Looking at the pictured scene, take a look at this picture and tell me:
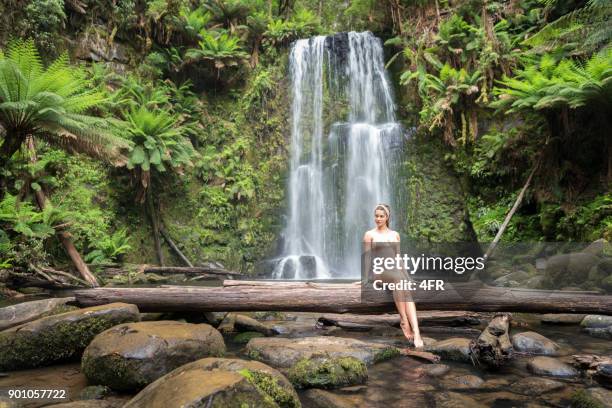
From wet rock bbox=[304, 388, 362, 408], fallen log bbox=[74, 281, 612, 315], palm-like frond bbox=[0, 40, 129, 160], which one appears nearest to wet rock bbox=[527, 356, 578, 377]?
fallen log bbox=[74, 281, 612, 315]

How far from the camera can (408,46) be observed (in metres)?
14.7

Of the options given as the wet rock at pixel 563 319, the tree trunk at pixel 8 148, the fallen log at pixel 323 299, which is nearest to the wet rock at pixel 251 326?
the fallen log at pixel 323 299

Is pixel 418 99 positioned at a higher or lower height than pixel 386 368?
higher

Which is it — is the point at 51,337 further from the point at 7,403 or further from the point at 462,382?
the point at 462,382

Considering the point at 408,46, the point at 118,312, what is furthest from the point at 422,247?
the point at 118,312

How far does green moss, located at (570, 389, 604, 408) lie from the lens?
3121mm

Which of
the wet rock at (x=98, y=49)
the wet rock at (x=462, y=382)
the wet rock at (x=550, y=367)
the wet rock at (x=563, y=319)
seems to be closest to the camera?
the wet rock at (x=462, y=382)

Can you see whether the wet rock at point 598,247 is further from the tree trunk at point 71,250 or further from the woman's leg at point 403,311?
the tree trunk at point 71,250

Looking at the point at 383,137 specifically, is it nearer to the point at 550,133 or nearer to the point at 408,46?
the point at 408,46

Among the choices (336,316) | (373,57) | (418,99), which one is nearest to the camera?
(336,316)

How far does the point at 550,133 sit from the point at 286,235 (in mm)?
8465

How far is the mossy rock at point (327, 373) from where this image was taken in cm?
373

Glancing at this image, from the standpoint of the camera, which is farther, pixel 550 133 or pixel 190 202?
pixel 190 202

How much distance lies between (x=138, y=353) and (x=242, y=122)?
12.9 metres
